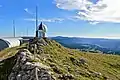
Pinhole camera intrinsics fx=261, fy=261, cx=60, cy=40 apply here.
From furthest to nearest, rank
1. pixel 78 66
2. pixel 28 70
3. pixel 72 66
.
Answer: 1. pixel 78 66
2. pixel 72 66
3. pixel 28 70

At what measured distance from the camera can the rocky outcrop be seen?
26.2 m

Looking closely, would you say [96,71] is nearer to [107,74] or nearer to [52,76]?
[107,74]

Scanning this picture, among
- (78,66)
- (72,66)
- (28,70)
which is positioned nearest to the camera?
(28,70)

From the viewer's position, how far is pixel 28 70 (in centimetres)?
2720

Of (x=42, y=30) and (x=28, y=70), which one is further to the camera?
(x=42, y=30)

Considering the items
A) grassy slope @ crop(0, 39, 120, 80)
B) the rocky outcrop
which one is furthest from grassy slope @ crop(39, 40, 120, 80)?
the rocky outcrop

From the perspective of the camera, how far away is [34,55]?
30438 millimetres

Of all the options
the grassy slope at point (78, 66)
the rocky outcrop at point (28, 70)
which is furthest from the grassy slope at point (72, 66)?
the rocky outcrop at point (28, 70)

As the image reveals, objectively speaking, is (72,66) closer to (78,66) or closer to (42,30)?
(78,66)

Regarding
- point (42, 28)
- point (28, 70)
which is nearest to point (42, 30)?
point (42, 28)

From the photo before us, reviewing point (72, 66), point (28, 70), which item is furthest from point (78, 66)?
point (28, 70)

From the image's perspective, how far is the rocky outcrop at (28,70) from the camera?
85.9 feet

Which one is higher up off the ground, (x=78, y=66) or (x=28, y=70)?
(x=28, y=70)

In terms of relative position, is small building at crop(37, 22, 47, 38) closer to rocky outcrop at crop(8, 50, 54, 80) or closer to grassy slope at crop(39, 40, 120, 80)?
grassy slope at crop(39, 40, 120, 80)
